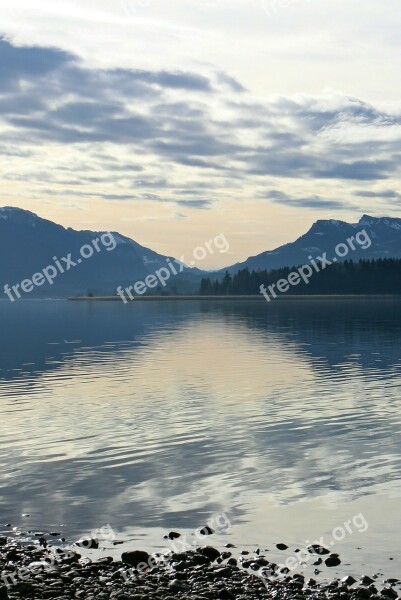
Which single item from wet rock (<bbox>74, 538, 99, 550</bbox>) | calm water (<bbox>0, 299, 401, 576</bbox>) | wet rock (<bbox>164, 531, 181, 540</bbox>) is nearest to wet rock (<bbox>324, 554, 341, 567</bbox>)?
calm water (<bbox>0, 299, 401, 576</bbox>)

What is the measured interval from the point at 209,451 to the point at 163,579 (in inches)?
638

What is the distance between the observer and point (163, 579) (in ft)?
67.3

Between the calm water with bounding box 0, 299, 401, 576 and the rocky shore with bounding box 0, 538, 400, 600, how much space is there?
5.51ft

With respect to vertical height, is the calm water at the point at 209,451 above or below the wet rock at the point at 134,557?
below

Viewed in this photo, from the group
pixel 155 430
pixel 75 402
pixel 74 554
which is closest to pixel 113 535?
pixel 74 554

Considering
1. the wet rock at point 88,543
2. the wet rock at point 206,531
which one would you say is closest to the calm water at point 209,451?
the wet rock at point 206,531

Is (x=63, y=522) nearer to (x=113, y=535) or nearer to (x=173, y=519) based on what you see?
(x=113, y=535)

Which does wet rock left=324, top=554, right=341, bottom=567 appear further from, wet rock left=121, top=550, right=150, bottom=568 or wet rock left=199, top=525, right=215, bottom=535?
wet rock left=121, top=550, right=150, bottom=568

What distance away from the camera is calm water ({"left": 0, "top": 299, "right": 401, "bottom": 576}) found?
2592 centimetres

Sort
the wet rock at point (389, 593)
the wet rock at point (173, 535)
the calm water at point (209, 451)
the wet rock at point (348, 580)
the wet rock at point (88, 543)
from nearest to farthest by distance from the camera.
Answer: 1. the wet rock at point (389, 593)
2. the wet rock at point (348, 580)
3. the wet rock at point (88, 543)
4. the wet rock at point (173, 535)
5. the calm water at point (209, 451)

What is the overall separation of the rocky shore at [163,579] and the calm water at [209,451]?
5.51ft

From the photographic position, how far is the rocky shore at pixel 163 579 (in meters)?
19.4

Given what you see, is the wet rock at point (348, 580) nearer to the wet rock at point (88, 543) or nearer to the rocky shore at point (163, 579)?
the rocky shore at point (163, 579)

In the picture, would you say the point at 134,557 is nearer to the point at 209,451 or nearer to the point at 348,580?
the point at 348,580
